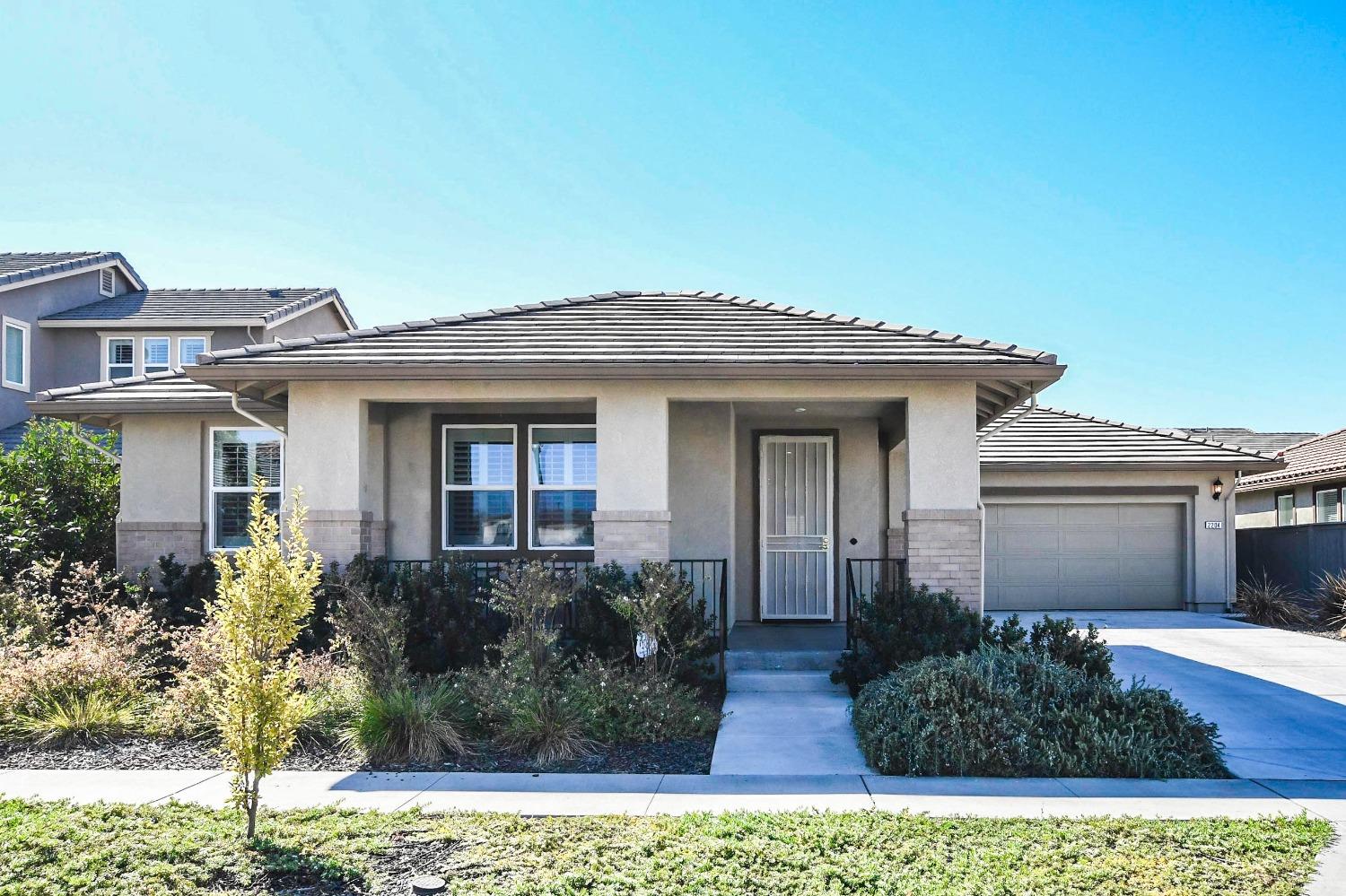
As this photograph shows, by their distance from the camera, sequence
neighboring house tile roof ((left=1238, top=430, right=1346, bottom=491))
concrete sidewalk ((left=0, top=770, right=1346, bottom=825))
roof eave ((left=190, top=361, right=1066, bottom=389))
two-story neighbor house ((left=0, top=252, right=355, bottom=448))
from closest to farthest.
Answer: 1. concrete sidewalk ((left=0, top=770, right=1346, bottom=825))
2. roof eave ((left=190, top=361, right=1066, bottom=389))
3. neighboring house tile roof ((left=1238, top=430, right=1346, bottom=491))
4. two-story neighbor house ((left=0, top=252, right=355, bottom=448))

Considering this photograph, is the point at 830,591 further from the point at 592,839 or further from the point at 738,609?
the point at 592,839

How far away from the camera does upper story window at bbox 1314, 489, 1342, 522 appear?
18531 millimetres

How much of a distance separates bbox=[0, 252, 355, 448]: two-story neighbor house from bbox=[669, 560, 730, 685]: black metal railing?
46.9 ft

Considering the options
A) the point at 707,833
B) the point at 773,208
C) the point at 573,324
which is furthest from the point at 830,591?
the point at 707,833

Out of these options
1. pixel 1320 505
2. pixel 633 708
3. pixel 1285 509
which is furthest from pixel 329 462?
pixel 1285 509

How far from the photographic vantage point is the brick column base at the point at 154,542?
1183 centimetres

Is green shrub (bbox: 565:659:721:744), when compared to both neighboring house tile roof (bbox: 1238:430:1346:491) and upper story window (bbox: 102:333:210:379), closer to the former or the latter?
neighboring house tile roof (bbox: 1238:430:1346:491)

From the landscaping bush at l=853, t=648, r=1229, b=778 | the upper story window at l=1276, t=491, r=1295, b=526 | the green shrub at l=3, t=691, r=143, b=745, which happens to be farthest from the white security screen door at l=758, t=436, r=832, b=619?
the upper story window at l=1276, t=491, r=1295, b=526

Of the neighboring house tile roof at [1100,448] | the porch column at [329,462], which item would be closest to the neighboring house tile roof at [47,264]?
the porch column at [329,462]

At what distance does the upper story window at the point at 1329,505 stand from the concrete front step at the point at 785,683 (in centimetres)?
1455

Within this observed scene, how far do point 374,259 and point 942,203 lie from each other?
9.36 meters

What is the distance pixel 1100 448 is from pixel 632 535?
1188 centimetres

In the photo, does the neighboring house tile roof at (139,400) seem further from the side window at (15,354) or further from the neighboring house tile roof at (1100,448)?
the neighboring house tile roof at (1100,448)

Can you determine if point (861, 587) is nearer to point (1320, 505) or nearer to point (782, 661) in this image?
point (782, 661)
